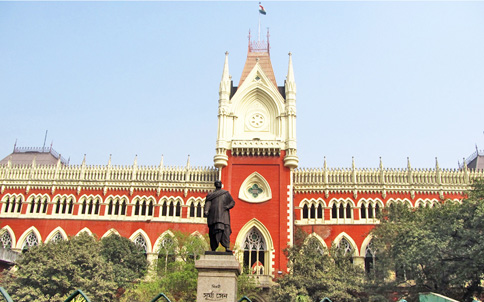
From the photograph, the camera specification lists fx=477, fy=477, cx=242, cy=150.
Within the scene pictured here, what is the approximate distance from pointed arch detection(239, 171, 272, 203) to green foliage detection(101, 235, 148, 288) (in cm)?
934

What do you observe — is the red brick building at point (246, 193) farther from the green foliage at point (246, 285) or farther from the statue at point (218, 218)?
the statue at point (218, 218)

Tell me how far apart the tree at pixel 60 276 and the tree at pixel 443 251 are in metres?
17.5

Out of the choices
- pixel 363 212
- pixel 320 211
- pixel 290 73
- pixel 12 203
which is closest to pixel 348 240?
pixel 363 212

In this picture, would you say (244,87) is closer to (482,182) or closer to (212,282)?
(482,182)

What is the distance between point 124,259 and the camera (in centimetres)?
3466

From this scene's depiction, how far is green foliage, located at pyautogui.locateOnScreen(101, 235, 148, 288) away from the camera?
110 ft

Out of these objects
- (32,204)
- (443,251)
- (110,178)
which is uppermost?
(110,178)

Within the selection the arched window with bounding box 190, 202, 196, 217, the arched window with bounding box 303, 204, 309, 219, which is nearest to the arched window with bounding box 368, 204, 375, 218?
the arched window with bounding box 303, 204, 309, 219

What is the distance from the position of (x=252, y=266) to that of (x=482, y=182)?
18.2 m

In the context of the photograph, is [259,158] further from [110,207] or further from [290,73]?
[110,207]

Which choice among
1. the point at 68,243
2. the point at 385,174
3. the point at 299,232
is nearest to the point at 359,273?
the point at 299,232

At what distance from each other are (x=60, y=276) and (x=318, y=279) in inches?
644

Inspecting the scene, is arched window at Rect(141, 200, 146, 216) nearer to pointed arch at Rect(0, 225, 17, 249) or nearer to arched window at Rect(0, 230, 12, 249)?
pointed arch at Rect(0, 225, 17, 249)

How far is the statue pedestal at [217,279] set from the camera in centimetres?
1239
